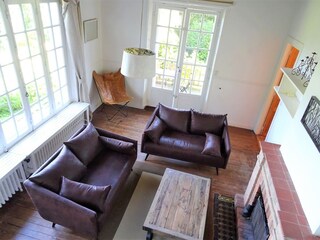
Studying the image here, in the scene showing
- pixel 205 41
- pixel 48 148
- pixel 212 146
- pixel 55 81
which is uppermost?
pixel 205 41

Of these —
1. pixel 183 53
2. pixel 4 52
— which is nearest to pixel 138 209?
pixel 4 52

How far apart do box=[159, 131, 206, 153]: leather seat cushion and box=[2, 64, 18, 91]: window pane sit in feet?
7.64

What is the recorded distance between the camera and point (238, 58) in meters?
4.95

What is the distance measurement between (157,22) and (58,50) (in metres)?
2.22

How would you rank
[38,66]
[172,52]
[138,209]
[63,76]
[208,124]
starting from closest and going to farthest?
[138,209], [38,66], [208,124], [63,76], [172,52]

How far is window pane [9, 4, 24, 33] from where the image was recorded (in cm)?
302

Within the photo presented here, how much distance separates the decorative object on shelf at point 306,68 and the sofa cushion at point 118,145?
8.53 feet

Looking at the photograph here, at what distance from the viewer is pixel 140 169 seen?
156 inches

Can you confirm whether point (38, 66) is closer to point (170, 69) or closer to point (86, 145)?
point (86, 145)

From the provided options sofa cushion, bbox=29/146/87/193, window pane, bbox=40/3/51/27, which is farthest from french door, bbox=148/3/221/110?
sofa cushion, bbox=29/146/87/193

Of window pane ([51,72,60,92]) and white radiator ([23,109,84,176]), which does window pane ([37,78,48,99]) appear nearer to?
window pane ([51,72,60,92])

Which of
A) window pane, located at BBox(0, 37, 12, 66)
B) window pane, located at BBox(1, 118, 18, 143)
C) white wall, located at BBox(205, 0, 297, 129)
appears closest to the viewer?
window pane, located at BBox(0, 37, 12, 66)

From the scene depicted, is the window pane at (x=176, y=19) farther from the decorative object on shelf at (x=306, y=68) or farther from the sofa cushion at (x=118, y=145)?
the sofa cushion at (x=118, y=145)

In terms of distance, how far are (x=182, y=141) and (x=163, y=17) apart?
2.80 m
